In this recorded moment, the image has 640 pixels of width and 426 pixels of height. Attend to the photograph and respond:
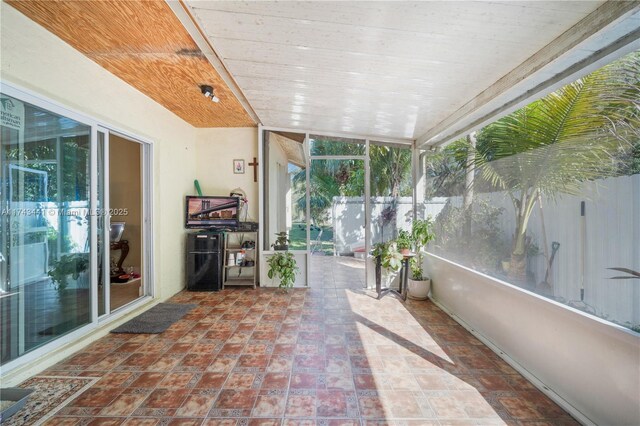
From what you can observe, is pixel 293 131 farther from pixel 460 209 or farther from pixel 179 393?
pixel 179 393

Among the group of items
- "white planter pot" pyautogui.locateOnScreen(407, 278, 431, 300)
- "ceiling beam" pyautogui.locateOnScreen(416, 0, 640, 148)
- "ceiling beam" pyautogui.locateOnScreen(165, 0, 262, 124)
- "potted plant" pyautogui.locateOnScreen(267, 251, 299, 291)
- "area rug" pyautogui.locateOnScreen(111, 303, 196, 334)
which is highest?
"ceiling beam" pyautogui.locateOnScreen(165, 0, 262, 124)

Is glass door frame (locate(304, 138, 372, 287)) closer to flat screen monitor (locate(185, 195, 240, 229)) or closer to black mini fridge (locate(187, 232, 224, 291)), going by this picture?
flat screen monitor (locate(185, 195, 240, 229))

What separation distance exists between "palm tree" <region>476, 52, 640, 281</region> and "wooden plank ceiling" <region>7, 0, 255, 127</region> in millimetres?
2888

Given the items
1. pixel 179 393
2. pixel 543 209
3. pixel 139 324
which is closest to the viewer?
pixel 179 393

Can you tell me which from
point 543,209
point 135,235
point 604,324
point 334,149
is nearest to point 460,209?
point 543,209

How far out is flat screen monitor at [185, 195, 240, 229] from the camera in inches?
168

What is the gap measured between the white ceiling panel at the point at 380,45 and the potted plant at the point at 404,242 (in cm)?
181

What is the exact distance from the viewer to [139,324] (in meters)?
2.99

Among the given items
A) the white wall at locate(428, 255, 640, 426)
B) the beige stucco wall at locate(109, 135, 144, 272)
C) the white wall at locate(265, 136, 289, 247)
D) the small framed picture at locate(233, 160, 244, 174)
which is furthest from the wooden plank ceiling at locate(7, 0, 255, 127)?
the white wall at locate(428, 255, 640, 426)

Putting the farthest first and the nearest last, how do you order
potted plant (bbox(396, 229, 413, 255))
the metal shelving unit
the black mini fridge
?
the metal shelving unit
the black mini fridge
potted plant (bbox(396, 229, 413, 255))

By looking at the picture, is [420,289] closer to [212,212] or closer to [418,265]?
[418,265]

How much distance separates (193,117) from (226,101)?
0.98m

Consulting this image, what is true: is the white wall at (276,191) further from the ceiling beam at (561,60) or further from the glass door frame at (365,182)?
the ceiling beam at (561,60)

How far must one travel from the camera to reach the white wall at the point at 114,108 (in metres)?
1.99
